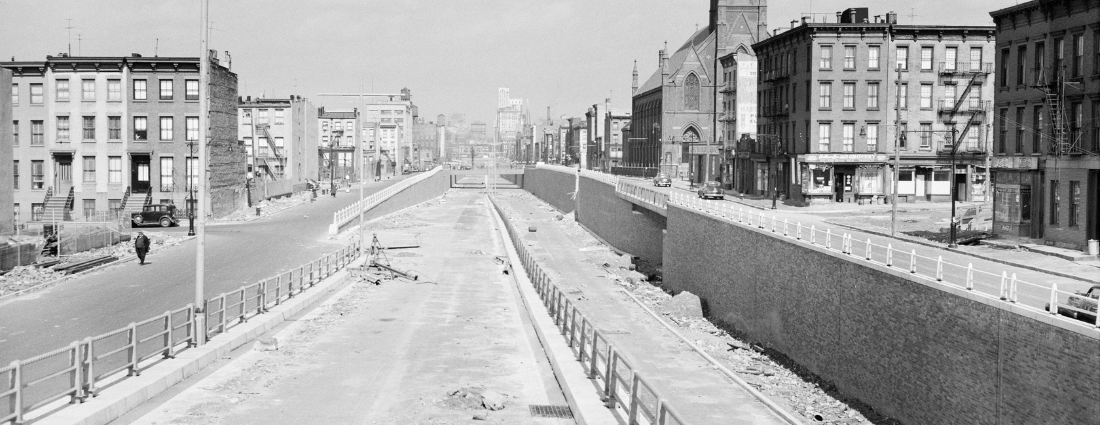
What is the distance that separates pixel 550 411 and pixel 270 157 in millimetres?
91740

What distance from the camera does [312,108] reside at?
120438 mm

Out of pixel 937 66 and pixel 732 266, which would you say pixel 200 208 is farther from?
pixel 937 66

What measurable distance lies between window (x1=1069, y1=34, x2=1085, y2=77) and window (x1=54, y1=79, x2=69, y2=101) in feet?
209

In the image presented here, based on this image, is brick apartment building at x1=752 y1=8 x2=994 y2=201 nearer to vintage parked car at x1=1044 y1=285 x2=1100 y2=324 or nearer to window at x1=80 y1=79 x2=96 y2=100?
vintage parked car at x1=1044 y1=285 x2=1100 y2=324

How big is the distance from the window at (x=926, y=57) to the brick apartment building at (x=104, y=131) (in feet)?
161

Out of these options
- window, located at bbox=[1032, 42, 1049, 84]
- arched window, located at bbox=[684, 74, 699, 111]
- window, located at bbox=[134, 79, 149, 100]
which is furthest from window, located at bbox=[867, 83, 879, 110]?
arched window, located at bbox=[684, 74, 699, 111]

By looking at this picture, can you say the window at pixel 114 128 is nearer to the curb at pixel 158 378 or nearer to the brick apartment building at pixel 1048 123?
the curb at pixel 158 378

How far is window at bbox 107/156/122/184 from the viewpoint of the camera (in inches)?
2813

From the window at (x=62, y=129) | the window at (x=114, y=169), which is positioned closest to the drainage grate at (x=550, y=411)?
the window at (x=114, y=169)

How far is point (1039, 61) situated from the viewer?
3688 cm

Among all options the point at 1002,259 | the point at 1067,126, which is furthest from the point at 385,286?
the point at 1067,126

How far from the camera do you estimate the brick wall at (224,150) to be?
7356 centimetres

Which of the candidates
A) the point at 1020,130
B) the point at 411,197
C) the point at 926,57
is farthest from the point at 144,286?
the point at 411,197

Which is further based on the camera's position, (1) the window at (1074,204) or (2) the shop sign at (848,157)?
(2) the shop sign at (848,157)
